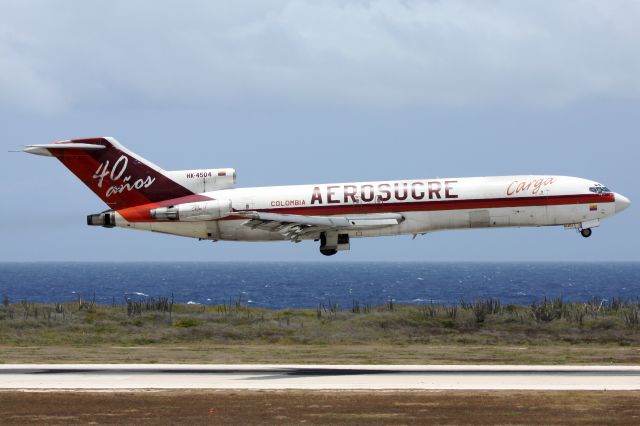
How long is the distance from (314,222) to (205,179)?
8.45 meters

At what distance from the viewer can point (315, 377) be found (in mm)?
38750

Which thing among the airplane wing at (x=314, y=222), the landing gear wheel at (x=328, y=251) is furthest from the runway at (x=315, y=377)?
the landing gear wheel at (x=328, y=251)

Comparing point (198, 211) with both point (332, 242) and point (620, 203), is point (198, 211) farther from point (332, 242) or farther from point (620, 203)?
point (620, 203)

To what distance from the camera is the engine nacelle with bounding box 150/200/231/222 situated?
5872cm

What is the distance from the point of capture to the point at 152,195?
61906mm

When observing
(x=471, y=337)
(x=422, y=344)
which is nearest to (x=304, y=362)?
(x=422, y=344)

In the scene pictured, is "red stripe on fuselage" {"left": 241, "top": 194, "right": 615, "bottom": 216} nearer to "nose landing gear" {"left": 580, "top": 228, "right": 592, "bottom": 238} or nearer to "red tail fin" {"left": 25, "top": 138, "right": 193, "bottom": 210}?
"nose landing gear" {"left": 580, "top": 228, "right": 592, "bottom": 238}

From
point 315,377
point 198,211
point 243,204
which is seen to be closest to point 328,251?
point 243,204

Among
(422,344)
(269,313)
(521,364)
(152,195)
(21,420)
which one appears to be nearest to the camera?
(21,420)

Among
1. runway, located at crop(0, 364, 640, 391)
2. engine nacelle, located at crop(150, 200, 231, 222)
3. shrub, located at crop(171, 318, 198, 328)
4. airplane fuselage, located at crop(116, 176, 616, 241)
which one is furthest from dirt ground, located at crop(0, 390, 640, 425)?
shrub, located at crop(171, 318, 198, 328)

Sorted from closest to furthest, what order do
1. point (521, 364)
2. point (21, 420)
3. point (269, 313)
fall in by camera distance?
point (21, 420) < point (521, 364) < point (269, 313)

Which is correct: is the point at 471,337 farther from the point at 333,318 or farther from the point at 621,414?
the point at 621,414

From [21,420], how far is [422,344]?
30.6 meters

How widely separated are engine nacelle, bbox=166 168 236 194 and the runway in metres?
19.4
